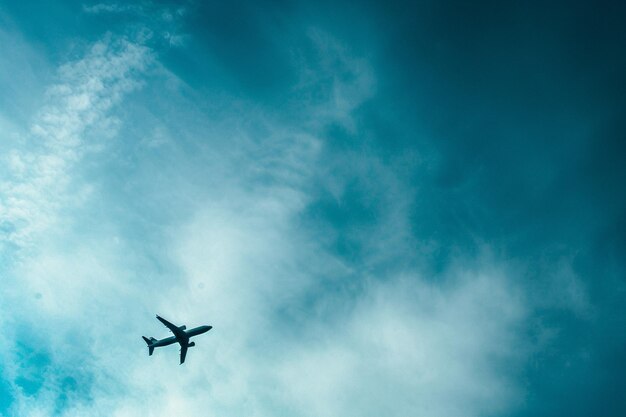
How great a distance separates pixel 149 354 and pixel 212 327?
99.7 feet

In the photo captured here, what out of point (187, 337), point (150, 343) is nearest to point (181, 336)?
point (187, 337)

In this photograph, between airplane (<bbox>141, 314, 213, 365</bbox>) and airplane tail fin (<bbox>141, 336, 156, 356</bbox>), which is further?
airplane tail fin (<bbox>141, 336, 156, 356</bbox>)

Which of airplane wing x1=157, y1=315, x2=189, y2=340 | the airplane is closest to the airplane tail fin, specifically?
the airplane

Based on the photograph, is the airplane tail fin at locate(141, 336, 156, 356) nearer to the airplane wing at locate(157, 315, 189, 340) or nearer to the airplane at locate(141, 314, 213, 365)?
the airplane at locate(141, 314, 213, 365)

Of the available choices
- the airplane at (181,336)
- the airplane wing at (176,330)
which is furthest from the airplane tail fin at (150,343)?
the airplane wing at (176,330)

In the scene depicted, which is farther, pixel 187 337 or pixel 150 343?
pixel 150 343

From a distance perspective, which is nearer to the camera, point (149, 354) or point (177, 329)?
point (177, 329)

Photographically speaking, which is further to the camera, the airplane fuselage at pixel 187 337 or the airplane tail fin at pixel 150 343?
the airplane tail fin at pixel 150 343

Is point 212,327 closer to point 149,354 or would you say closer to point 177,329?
point 177,329

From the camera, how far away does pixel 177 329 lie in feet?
393

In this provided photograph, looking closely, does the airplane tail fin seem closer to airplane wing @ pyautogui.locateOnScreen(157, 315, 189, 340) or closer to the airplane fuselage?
→ the airplane fuselage

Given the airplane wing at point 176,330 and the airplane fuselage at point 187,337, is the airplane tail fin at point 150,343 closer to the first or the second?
the airplane fuselage at point 187,337

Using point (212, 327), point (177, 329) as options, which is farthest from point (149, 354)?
point (212, 327)

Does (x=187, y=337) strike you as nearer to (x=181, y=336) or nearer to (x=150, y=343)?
(x=181, y=336)
